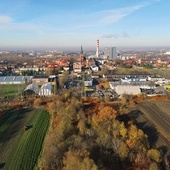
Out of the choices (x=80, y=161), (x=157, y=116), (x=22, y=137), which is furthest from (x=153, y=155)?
(x=157, y=116)

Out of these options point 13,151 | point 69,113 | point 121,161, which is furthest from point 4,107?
point 121,161

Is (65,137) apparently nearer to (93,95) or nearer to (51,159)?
(51,159)

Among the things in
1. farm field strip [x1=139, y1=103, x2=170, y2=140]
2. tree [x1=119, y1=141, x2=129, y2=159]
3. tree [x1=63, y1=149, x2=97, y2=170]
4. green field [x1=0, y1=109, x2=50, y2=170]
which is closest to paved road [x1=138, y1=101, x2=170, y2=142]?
farm field strip [x1=139, y1=103, x2=170, y2=140]

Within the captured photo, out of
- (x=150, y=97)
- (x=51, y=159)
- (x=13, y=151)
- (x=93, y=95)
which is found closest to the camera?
(x=51, y=159)

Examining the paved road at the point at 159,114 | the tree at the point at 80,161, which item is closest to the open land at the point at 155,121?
the paved road at the point at 159,114

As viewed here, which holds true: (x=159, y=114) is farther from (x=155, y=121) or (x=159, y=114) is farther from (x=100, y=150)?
(x=100, y=150)

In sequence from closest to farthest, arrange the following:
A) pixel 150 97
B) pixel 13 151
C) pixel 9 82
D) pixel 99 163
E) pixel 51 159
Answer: pixel 99 163, pixel 51 159, pixel 13 151, pixel 150 97, pixel 9 82
